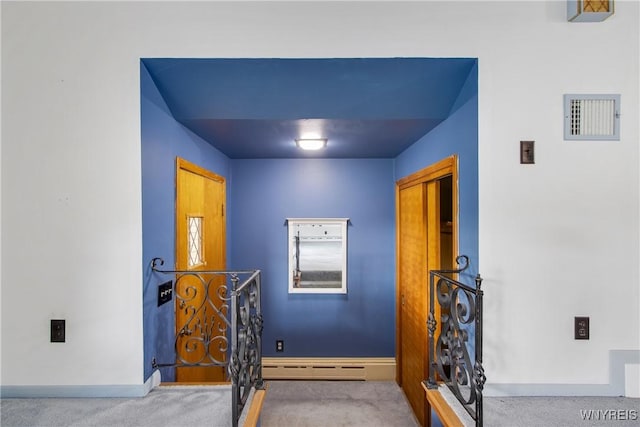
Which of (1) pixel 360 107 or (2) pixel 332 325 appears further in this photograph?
(2) pixel 332 325

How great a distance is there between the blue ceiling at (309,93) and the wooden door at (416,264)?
0.47 metres

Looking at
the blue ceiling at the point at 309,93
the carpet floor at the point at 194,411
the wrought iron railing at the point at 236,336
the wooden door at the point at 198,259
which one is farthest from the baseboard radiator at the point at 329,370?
the blue ceiling at the point at 309,93

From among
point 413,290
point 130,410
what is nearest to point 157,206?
point 130,410

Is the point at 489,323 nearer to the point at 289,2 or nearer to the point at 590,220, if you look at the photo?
the point at 590,220

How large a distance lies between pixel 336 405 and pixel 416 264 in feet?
A: 5.36

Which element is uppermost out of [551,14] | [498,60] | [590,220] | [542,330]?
[551,14]

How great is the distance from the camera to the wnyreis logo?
1516 mm

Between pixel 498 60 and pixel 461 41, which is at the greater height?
pixel 461 41

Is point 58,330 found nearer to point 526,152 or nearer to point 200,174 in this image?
point 200,174

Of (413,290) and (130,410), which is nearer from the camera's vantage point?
(130,410)

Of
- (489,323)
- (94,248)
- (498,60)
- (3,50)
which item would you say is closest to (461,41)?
(498,60)

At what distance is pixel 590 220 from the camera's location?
1.72 meters

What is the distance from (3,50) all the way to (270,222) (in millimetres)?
2418

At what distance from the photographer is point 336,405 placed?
2990 millimetres
